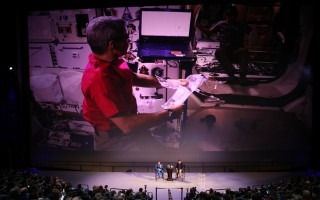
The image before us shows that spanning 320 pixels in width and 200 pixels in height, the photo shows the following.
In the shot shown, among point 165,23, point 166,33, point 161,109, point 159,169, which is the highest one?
point 165,23

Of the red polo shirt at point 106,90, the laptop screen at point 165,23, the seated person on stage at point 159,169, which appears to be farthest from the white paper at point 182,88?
the seated person on stage at point 159,169

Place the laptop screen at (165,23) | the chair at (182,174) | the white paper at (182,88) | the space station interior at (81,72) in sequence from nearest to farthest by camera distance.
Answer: the chair at (182,174)
the laptop screen at (165,23)
the space station interior at (81,72)
the white paper at (182,88)

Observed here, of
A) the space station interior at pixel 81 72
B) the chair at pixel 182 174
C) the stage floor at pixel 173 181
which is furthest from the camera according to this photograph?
the space station interior at pixel 81 72

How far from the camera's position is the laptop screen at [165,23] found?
62.0 ft

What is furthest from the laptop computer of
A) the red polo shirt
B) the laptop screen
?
the red polo shirt

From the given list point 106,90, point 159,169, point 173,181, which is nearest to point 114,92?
point 106,90

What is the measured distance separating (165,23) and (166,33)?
0.42 meters

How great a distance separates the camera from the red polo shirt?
19.1 m

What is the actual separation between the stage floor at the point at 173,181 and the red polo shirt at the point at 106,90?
7.28 ft

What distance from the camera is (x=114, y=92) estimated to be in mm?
19047

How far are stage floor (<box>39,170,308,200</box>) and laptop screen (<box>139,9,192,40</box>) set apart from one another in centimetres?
606

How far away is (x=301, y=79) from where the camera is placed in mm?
19656

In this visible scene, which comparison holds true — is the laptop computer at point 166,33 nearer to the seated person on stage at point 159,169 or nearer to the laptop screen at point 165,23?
the laptop screen at point 165,23

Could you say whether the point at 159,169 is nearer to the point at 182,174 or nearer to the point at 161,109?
the point at 182,174
